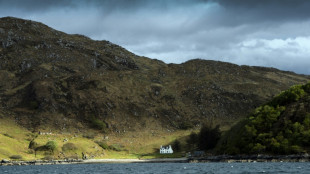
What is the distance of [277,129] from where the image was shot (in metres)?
125

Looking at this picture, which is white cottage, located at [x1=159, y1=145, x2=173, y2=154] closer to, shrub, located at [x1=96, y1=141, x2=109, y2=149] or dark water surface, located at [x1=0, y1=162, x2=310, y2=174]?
shrub, located at [x1=96, y1=141, x2=109, y2=149]

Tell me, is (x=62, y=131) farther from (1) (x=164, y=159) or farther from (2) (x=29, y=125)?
(1) (x=164, y=159)

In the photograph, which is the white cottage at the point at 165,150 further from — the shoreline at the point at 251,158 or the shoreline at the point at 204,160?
the shoreline at the point at 251,158

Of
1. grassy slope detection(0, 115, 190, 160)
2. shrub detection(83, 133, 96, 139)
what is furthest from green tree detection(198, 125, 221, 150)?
shrub detection(83, 133, 96, 139)

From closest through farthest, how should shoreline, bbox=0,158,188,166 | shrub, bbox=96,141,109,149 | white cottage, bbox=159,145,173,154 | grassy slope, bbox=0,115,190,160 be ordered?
shoreline, bbox=0,158,188,166 → grassy slope, bbox=0,115,190,160 → white cottage, bbox=159,145,173,154 → shrub, bbox=96,141,109,149

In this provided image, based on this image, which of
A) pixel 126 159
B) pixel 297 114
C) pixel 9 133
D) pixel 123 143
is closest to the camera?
pixel 297 114

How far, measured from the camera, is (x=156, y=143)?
18788cm

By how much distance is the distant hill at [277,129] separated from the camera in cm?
11581

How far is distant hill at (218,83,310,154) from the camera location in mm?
115812

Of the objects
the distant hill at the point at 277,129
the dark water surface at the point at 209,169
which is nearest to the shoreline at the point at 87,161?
the distant hill at the point at 277,129

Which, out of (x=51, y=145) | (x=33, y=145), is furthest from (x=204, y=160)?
(x=33, y=145)

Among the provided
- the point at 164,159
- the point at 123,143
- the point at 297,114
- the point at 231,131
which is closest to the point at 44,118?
the point at 123,143

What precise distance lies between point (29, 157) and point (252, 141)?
79.5 meters

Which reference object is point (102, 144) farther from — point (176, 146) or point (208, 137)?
point (208, 137)
